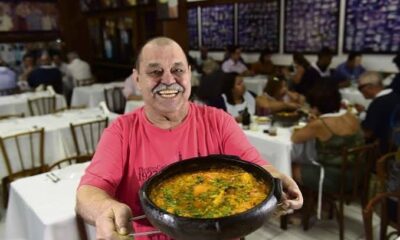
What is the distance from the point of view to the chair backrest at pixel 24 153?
3469 mm

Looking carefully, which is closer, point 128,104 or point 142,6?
point 128,104

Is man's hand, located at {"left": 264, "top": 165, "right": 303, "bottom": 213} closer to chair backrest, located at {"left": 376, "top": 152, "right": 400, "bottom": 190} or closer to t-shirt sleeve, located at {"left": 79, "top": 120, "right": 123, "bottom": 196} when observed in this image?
t-shirt sleeve, located at {"left": 79, "top": 120, "right": 123, "bottom": 196}

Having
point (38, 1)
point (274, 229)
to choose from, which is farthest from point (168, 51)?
point (38, 1)

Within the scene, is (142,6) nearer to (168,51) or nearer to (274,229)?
(274,229)

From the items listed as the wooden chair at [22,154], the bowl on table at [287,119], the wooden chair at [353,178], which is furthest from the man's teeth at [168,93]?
the wooden chair at [22,154]

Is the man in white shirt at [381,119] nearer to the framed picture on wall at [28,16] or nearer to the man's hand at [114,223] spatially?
the man's hand at [114,223]

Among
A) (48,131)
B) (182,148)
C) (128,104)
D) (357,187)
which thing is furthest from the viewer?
(128,104)

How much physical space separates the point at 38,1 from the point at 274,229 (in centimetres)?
893

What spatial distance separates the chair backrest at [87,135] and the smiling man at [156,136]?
2594mm

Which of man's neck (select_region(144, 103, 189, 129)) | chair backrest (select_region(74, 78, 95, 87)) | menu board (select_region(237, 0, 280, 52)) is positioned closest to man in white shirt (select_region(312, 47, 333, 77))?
menu board (select_region(237, 0, 280, 52))

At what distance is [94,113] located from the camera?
4.55 metres

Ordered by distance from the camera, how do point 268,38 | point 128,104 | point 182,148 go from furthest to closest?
point 268,38 < point 128,104 < point 182,148

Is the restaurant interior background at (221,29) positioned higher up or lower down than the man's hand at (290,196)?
higher up

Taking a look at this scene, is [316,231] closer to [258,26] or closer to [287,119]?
[287,119]
